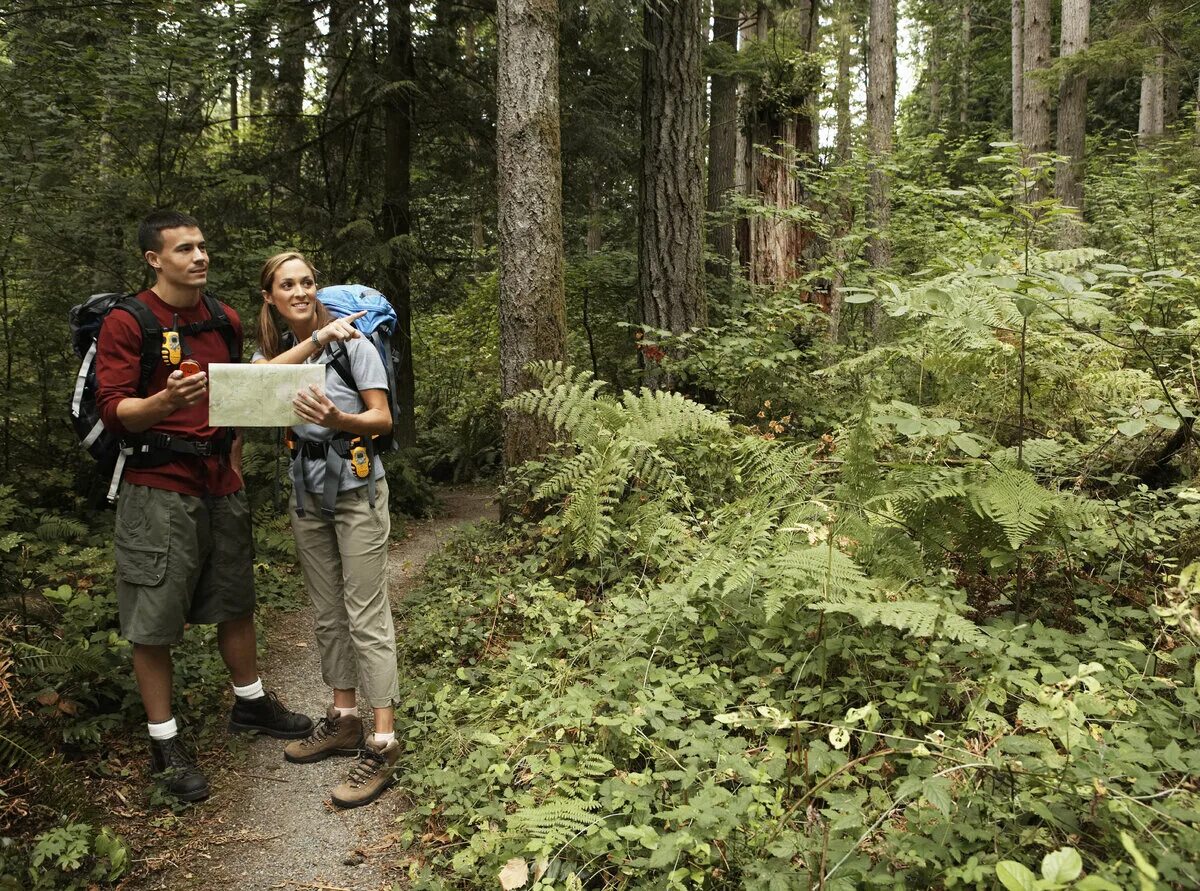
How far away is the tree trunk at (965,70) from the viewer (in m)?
28.7

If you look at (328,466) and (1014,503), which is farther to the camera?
(328,466)

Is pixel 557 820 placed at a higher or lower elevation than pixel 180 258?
lower

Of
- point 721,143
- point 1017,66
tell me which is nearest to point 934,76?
point 1017,66

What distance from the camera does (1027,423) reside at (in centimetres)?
543

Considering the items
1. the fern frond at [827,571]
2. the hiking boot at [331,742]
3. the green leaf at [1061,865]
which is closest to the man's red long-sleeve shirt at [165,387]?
the hiking boot at [331,742]

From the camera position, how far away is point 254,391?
3.64 metres

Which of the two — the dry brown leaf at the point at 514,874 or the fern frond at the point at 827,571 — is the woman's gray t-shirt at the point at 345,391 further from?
the fern frond at the point at 827,571

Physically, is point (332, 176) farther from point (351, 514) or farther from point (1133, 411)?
point (1133, 411)

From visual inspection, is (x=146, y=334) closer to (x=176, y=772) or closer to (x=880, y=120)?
(x=176, y=772)

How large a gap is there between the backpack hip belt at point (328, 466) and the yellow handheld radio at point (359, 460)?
0.02m

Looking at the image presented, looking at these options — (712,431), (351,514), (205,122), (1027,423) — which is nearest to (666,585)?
(351,514)

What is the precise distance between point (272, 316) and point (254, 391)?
741 mm

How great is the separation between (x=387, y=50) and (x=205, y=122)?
88.4 inches

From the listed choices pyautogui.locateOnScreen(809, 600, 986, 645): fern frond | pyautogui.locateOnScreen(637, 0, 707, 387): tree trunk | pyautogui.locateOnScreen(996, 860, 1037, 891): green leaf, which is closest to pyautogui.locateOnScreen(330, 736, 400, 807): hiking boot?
pyautogui.locateOnScreen(809, 600, 986, 645): fern frond
